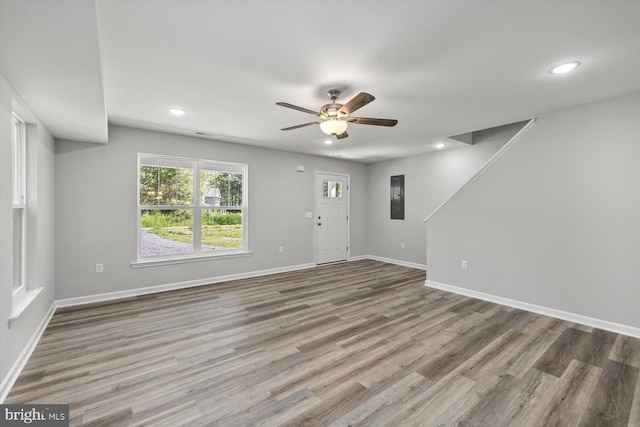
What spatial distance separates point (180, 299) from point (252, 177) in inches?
94.2

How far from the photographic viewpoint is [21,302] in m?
2.53

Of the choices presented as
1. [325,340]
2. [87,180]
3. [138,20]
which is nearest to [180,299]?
[87,180]

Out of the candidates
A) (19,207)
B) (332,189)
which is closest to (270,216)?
(332,189)

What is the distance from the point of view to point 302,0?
64.1 inches

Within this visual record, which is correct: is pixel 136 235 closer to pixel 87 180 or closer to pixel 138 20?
pixel 87 180

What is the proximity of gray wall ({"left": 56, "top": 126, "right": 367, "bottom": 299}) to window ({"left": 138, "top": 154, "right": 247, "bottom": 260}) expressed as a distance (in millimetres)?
147

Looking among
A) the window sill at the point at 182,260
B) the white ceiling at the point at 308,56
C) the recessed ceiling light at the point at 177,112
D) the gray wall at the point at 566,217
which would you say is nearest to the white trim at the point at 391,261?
the gray wall at the point at 566,217

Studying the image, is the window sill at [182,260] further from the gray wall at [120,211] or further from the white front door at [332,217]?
the white front door at [332,217]

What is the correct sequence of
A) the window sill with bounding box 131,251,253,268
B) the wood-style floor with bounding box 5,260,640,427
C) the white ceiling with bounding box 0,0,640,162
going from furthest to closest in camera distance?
the window sill with bounding box 131,251,253,268 < the wood-style floor with bounding box 5,260,640,427 < the white ceiling with bounding box 0,0,640,162

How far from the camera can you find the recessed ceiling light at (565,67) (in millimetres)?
2330

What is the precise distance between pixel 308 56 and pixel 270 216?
143 inches

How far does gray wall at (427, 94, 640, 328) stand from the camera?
2914 millimetres

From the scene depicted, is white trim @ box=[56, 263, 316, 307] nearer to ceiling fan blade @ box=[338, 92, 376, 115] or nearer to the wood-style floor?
the wood-style floor

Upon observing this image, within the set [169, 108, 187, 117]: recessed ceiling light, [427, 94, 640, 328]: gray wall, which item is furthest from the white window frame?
[427, 94, 640, 328]: gray wall
